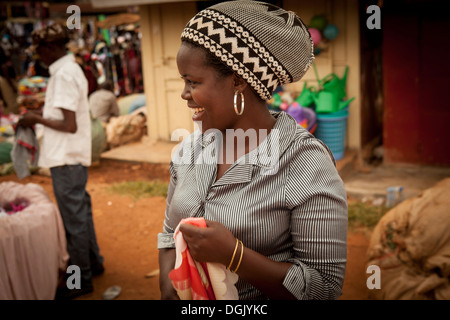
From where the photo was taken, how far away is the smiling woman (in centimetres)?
155

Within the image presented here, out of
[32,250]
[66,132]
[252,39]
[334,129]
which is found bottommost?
[334,129]

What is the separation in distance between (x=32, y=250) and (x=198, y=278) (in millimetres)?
2593

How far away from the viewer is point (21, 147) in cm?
435

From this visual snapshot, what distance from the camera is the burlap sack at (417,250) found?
3.43m

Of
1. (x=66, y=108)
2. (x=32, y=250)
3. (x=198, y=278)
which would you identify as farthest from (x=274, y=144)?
(x=32, y=250)

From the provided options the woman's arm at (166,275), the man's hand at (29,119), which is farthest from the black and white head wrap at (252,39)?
the man's hand at (29,119)

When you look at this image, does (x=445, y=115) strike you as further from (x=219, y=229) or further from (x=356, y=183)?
(x=219, y=229)

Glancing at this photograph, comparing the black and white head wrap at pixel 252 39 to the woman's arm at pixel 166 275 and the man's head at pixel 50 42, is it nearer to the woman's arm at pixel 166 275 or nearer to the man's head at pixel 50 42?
the woman's arm at pixel 166 275

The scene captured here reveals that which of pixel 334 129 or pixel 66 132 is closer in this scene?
pixel 66 132

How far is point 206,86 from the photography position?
5.33ft

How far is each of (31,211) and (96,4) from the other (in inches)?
210

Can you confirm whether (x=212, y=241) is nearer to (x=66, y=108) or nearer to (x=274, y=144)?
(x=274, y=144)

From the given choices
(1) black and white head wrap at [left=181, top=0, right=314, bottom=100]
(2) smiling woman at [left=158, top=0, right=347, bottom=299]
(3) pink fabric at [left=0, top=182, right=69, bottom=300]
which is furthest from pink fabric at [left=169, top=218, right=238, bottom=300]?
(3) pink fabric at [left=0, top=182, right=69, bottom=300]
